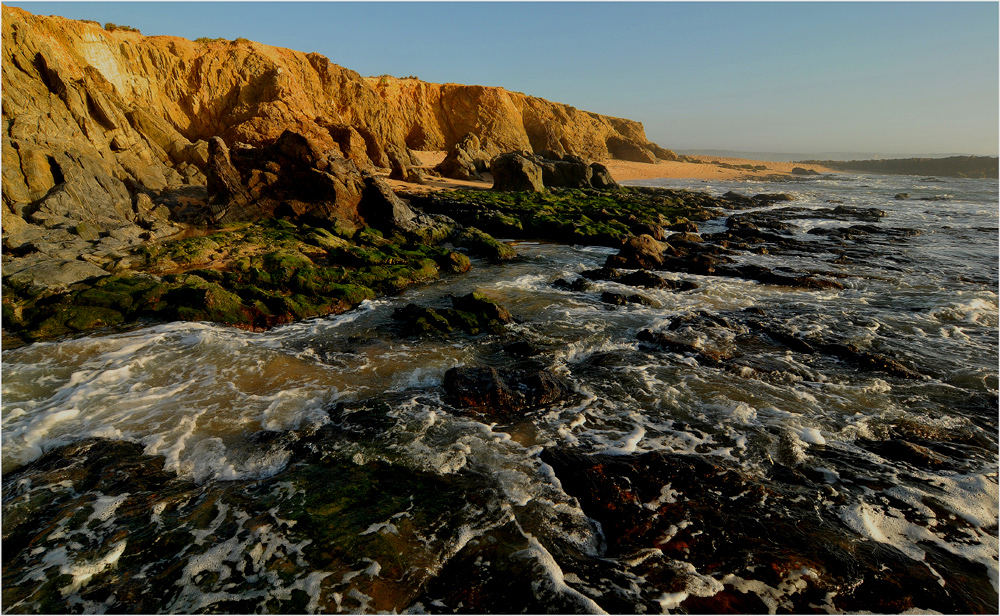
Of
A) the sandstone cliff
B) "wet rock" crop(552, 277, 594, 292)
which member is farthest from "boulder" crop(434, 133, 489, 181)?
"wet rock" crop(552, 277, 594, 292)

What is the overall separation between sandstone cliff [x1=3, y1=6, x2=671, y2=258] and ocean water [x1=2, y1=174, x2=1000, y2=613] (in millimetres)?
10149

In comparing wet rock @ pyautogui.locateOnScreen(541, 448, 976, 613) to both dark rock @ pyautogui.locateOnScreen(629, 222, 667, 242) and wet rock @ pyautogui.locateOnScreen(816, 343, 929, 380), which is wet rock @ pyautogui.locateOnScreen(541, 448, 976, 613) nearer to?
wet rock @ pyautogui.locateOnScreen(816, 343, 929, 380)

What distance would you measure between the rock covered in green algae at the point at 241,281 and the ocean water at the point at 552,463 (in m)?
0.90

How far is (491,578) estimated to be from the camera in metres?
4.00

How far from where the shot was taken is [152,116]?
26734 millimetres

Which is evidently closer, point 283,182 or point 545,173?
point 283,182

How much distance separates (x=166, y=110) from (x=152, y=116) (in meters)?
6.21

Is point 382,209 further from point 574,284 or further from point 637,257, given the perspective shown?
point 637,257

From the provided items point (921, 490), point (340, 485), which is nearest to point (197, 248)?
point (340, 485)

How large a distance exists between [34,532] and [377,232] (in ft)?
47.7

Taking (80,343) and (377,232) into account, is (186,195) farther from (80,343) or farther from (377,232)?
(80,343)

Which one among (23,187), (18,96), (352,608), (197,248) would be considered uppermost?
(18,96)

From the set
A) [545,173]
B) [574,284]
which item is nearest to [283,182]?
[574,284]

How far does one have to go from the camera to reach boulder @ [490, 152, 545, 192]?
3189 cm
